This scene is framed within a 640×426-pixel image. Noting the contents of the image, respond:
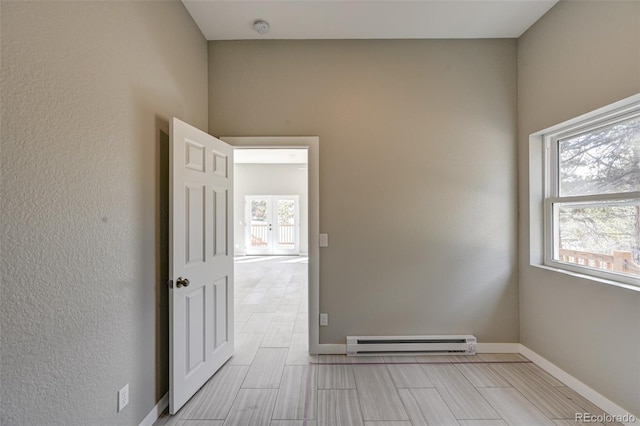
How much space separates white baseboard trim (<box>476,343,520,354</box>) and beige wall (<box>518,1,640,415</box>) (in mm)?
135

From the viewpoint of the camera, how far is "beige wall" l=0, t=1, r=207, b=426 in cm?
102

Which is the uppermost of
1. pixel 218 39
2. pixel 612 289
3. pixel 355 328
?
pixel 218 39

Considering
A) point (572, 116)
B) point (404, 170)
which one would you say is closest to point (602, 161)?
point (572, 116)

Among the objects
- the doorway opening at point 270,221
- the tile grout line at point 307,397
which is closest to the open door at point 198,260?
the tile grout line at point 307,397

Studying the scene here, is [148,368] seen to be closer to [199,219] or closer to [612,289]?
[199,219]

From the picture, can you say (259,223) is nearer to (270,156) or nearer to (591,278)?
(270,156)

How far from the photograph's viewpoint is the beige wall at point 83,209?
1.02 meters

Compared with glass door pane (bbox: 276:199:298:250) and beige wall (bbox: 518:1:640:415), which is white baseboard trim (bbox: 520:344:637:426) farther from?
glass door pane (bbox: 276:199:298:250)

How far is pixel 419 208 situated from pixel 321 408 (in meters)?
1.87

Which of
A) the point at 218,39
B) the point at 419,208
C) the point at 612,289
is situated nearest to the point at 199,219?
the point at 218,39

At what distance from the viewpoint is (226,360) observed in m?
2.50

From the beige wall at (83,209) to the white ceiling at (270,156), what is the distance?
5216 millimetres

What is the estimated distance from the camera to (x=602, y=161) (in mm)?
2031

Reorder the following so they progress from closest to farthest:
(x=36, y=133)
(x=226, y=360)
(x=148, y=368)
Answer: (x=36, y=133), (x=148, y=368), (x=226, y=360)
